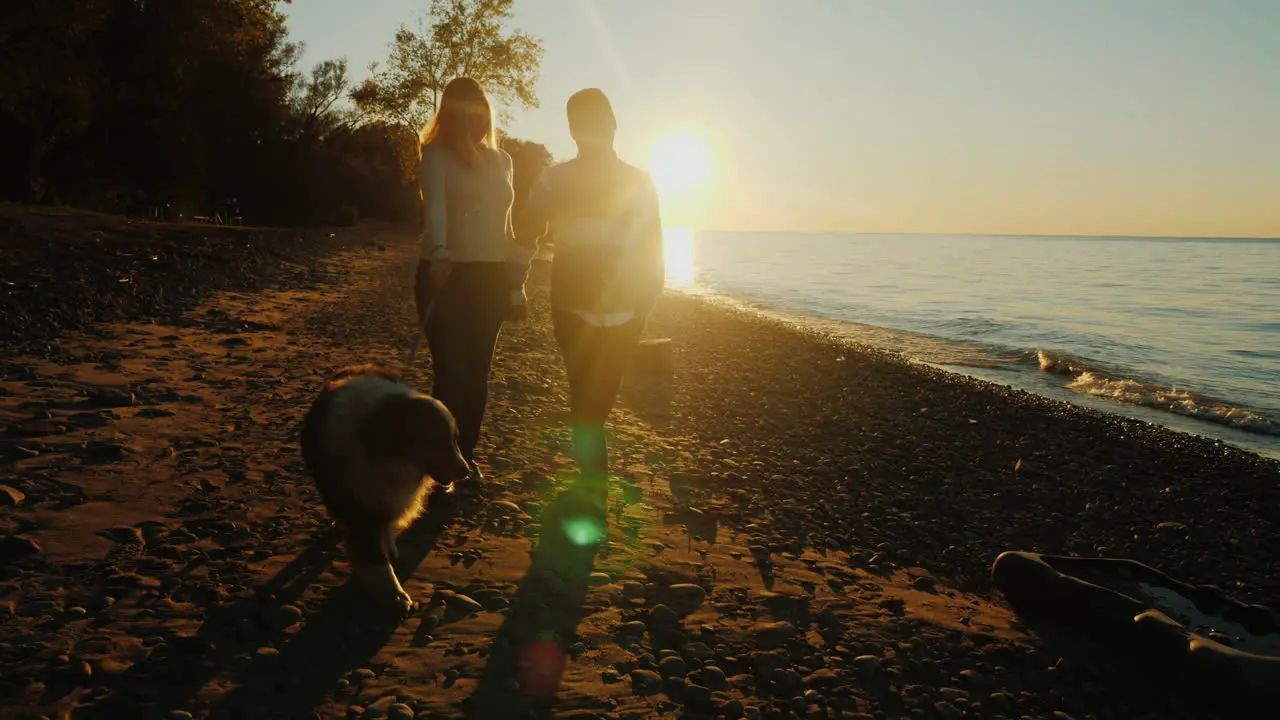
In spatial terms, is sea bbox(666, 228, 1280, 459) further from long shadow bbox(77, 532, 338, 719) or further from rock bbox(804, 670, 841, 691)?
long shadow bbox(77, 532, 338, 719)

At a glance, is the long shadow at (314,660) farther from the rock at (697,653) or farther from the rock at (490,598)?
the rock at (697,653)

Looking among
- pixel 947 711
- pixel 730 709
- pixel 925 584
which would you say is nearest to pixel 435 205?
pixel 730 709

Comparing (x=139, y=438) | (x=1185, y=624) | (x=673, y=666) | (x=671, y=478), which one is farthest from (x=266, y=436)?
(x=1185, y=624)

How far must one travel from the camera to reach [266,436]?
6.64 meters

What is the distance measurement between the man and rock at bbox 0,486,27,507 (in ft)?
10.7

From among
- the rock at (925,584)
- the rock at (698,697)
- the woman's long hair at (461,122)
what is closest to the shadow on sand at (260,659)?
the rock at (698,697)

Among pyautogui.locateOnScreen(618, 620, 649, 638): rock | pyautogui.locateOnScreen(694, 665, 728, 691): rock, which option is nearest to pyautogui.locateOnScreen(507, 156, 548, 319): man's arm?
pyautogui.locateOnScreen(618, 620, 649, 638): rock

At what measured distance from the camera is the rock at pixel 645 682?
3625 millimetres

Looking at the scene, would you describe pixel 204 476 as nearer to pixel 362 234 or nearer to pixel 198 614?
pixel 198 614

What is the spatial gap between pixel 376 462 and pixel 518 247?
1.83 meters

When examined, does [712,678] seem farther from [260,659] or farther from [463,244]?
[463,244]

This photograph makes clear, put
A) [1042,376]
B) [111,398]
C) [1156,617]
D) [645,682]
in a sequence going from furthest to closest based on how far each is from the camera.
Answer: [1042,376], [111,398], [1156,617], [645,682]

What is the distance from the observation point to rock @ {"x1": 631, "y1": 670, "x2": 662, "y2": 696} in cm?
362

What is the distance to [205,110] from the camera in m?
37.9
